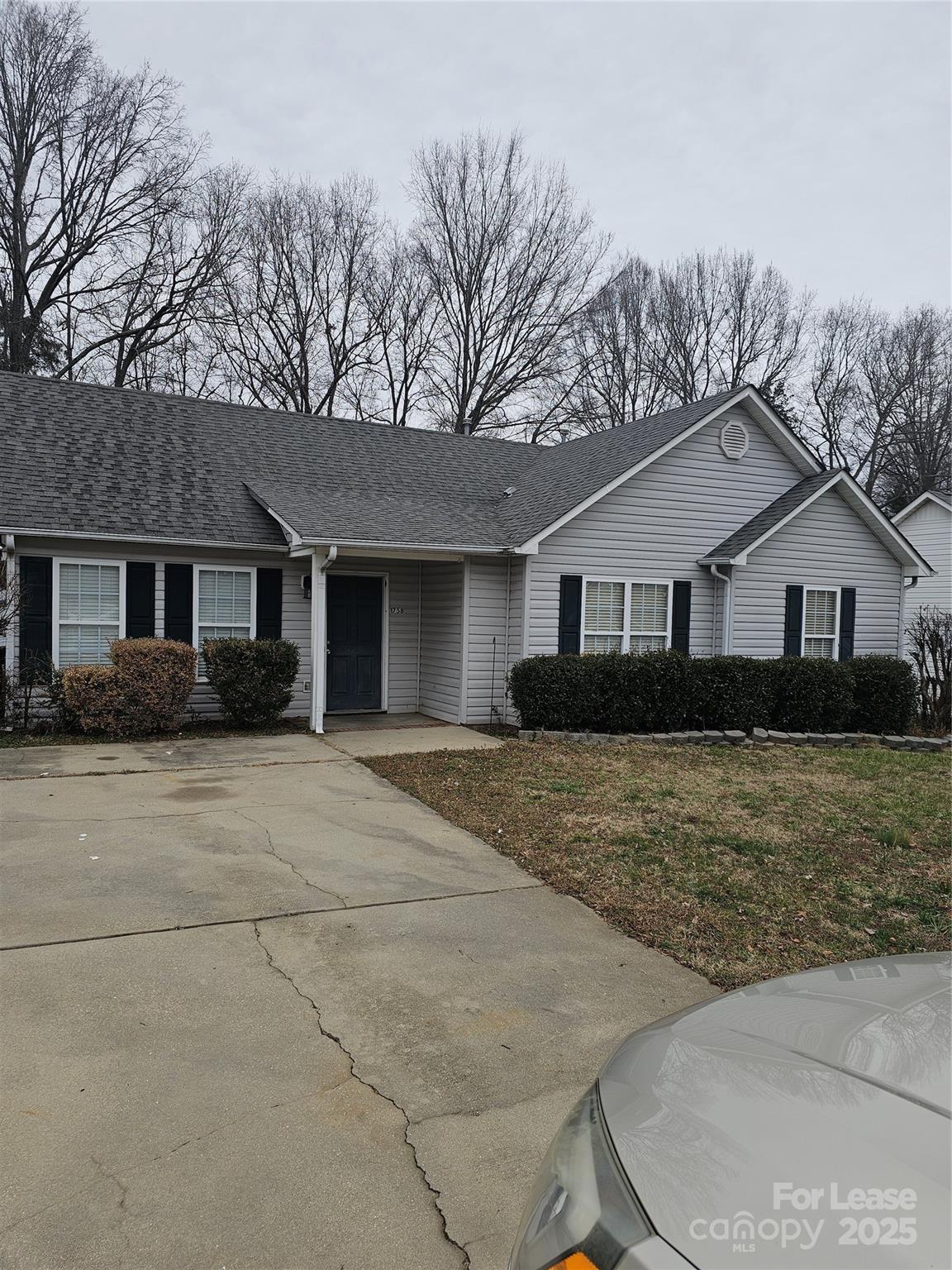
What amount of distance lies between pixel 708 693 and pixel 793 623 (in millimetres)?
3264

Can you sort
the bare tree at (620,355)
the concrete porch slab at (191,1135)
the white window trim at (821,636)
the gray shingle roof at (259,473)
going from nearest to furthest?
the concrete porch slab at (191,1135) < the gray shingle roof at (259,473) < the white window trim at (821,636) < the bare tree at (620,355)

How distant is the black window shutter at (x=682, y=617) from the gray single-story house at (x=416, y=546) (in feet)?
0.11

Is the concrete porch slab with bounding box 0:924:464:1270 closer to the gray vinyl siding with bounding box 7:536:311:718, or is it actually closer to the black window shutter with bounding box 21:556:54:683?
the black window shutter with bounding box 21:556:54:683

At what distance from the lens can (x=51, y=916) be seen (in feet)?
16.1

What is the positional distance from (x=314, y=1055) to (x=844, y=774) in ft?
27.0

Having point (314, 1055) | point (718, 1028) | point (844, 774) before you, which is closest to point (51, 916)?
point (314, 1055)

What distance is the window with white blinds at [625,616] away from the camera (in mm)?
13266

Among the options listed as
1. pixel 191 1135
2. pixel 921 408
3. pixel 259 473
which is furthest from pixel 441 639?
pixel 921 408

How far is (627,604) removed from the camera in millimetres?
13578

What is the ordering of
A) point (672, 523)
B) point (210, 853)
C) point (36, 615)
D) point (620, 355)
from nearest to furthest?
point (210, 853) → point (36, 615) → point (672, 523) → point (620, 355)

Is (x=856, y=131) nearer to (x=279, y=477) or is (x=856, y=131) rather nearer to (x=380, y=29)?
(x=380, y=29)

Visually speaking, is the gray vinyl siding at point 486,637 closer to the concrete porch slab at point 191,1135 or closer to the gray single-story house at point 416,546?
the gray single-story house at point 416,546

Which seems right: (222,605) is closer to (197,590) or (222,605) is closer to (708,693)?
(197,590)

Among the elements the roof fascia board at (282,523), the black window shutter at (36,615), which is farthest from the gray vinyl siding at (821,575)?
the black window shutter at (36,615)
